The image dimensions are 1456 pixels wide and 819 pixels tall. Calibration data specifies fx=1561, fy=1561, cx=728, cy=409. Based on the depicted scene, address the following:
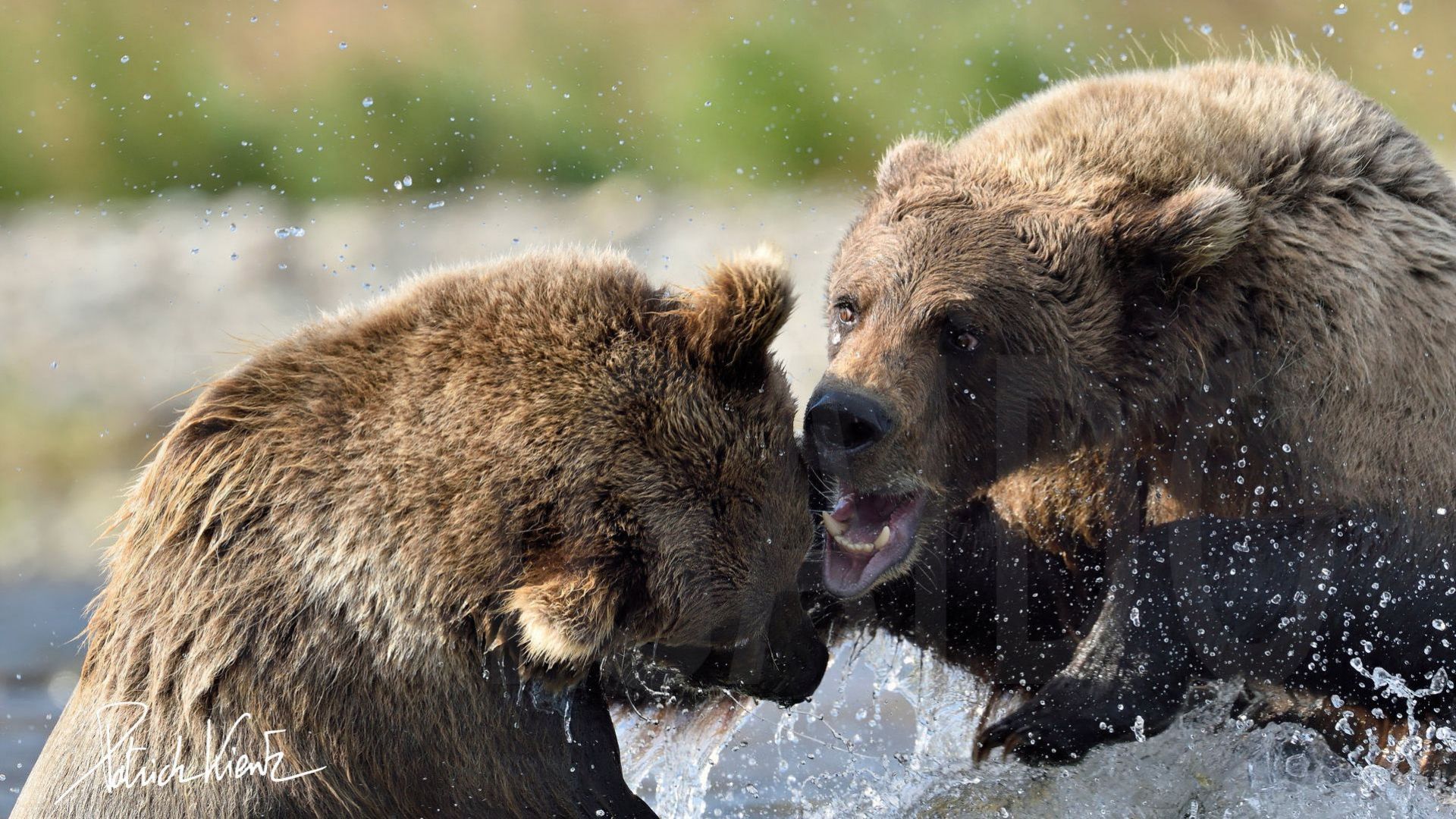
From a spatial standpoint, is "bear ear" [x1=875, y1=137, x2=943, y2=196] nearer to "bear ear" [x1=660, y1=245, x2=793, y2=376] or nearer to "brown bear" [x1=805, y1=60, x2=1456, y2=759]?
"brown bear" [x1=805, y1=60, x2=1456, y2=759]

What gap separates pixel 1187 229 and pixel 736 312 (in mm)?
1250

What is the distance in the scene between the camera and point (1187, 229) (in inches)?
159

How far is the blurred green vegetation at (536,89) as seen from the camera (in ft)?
40.5

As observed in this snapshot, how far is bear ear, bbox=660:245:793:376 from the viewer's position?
368cm

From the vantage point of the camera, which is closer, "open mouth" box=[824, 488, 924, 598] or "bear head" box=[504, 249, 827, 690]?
"bear head" box=[504, 249, 827, 690]

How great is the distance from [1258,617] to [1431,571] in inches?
19.7

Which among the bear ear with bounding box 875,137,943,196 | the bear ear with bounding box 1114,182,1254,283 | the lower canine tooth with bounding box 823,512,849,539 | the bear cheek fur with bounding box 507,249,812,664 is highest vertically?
the bear ear with bounding box 875,137,943,196

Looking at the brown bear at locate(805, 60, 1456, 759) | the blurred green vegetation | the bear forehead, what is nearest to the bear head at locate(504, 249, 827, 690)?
the brown bear at locate(805, 60, 1456, 759)

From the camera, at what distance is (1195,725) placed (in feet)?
15.6

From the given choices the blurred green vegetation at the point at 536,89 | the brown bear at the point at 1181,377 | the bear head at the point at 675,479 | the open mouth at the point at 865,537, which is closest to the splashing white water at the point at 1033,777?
the brown bear at the point at 1181,377

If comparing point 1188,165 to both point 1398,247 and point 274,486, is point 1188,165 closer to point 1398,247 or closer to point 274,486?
point 1398,247

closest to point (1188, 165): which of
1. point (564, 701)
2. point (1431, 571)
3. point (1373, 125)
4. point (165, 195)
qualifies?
point (1373, 125)

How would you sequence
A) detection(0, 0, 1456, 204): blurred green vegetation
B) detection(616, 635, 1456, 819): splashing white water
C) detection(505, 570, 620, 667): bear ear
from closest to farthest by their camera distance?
detection(505, 570, 620, 667): bear ear → detection(616, 635, 1456, 819): splashing white water → detection(0, 0, 1456, 204): blurred green vegetation
